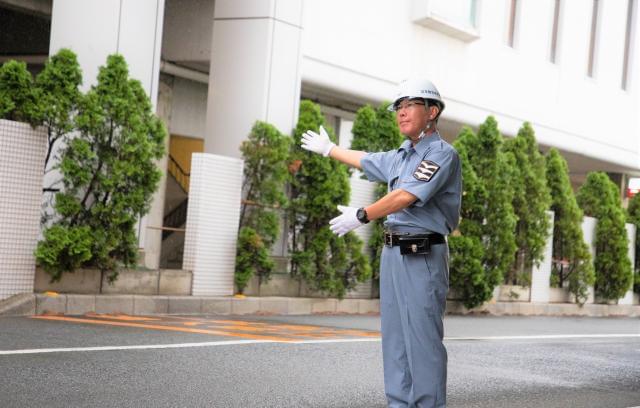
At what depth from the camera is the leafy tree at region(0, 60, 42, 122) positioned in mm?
13117

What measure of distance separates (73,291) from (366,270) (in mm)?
5994

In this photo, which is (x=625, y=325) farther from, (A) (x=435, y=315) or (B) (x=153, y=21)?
(A) (x=435, y=315)

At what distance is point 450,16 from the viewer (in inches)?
969

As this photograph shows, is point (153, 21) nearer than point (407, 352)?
No

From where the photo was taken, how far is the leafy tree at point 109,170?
45.5ft

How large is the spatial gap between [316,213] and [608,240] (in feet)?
35.7

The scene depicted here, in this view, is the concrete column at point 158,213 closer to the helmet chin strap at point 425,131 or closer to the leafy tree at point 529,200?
the leafy tree at point 529,200

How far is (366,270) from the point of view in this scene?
1848 centimetres

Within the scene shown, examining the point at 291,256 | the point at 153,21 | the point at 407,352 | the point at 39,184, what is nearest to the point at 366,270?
the point at 291,256

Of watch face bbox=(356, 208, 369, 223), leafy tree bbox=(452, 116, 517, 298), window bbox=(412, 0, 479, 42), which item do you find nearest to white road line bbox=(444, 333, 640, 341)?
leafy tree bbox=(452, 116, 517, 298)

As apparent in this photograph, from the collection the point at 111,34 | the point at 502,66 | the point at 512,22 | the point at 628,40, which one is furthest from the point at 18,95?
the point at 628,40

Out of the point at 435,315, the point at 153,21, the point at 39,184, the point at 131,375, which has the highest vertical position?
the point at 153,21

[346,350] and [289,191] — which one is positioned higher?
[289,191]

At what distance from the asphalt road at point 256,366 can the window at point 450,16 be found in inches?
409
